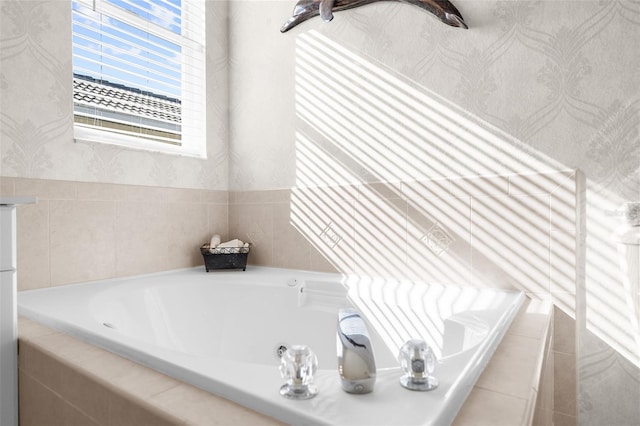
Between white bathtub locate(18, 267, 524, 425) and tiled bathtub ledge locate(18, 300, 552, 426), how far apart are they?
0.09 ft

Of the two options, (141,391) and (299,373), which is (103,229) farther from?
(299,373)

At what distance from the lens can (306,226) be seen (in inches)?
79.4

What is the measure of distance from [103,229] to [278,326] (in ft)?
3.04

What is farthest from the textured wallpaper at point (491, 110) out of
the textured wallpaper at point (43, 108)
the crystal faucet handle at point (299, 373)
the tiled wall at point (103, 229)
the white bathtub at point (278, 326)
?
the crystal faucet handle at point (299, 373)

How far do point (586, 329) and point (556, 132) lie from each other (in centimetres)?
74

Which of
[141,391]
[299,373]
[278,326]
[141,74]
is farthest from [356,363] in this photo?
[141,74]

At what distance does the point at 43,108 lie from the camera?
1.57 meters

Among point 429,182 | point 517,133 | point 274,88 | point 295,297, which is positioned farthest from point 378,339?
point 274,88

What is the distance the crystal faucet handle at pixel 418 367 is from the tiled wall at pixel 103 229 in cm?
156

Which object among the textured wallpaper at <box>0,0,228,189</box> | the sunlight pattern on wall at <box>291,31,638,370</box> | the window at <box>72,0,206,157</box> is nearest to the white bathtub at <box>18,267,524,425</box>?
the sunlight pattern on wall at <box>291,31,638,370</box>

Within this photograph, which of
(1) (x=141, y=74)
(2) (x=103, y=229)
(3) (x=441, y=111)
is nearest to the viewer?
(3) (x=441, y=111)

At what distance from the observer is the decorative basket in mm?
2057

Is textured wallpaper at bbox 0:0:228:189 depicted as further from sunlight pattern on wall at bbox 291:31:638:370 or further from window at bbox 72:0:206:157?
sunlight pattern on wall at bbox 291:31:638:370

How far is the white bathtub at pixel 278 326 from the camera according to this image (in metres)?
0.61
